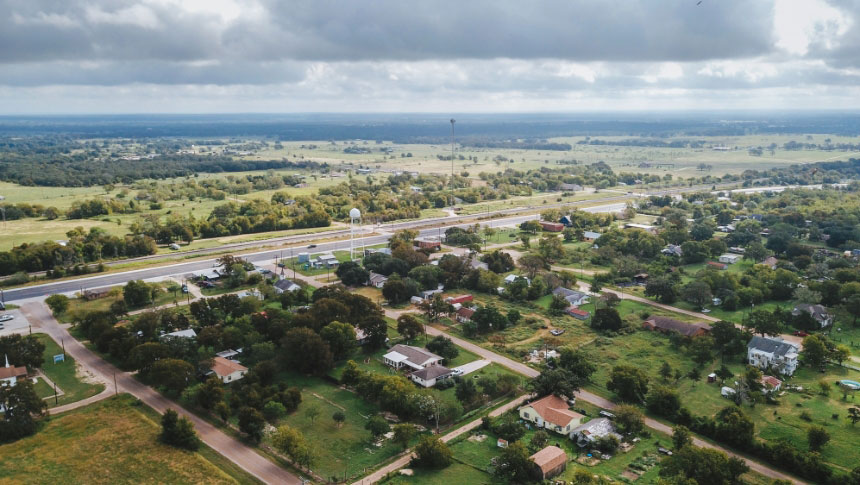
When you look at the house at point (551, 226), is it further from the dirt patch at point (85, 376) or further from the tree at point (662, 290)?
the dirt patch at point (85, 376)

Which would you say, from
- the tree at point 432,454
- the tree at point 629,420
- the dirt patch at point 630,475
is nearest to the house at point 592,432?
the tree at point 629,420

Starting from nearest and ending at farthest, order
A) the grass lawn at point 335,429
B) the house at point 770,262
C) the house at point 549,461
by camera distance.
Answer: the house at point 549,461 < the grass lawn at point 335,429 < the house at point 770,262

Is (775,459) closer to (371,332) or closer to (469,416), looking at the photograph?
(469,416)

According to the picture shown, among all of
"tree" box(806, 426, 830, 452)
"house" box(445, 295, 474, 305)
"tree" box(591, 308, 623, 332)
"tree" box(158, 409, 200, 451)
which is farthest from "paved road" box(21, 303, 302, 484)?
"tree" box(591, 308, 623, 332)

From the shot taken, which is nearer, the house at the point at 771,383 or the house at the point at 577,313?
the house at the point at 771,383

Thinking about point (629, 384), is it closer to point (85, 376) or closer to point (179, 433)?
point (179, 433)

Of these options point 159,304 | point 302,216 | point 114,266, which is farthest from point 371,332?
point 302,216
